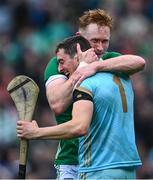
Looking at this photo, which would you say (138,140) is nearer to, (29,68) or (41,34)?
(29,68)

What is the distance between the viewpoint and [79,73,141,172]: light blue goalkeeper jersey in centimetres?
731

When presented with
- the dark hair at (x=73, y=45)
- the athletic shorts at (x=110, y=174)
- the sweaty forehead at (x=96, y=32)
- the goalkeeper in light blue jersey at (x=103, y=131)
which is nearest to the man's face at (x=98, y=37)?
the sweaty forehead at (x=96, y=32)

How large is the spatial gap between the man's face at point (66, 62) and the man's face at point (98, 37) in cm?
45

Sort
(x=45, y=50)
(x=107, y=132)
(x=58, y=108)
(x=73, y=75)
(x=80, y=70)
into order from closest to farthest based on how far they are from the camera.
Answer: (x=107, y=132)
(x=80, y=70)
(x=73, y=75)
(x=58, y=108)
(x=45, y=50)

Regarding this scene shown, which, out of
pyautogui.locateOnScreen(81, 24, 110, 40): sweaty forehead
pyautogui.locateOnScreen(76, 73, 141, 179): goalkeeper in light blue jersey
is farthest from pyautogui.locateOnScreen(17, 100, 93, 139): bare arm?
pyautogui.locateOnScreen(81, 24, 110, 40): sweaty forehead

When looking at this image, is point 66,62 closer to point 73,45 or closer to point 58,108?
point 73,45

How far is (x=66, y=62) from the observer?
25.7 feet

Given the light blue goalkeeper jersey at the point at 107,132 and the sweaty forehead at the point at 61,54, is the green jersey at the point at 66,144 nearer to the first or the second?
the sweaty forehead at the point at 61,54

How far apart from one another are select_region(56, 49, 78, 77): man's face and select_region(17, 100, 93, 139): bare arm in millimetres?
695

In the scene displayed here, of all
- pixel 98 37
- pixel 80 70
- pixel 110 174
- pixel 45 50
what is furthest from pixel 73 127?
pixel 45 50

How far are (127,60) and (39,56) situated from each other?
306 inches

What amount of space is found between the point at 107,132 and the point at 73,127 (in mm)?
354

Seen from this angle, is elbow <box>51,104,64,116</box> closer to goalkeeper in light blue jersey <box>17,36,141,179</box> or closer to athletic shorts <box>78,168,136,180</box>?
goalkeeper in light blue jersey <box>17,36,141,179</box>

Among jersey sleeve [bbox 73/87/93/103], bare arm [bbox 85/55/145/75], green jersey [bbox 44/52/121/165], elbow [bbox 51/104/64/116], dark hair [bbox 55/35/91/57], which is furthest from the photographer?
green jersey [bbox 44/52/121/165]
